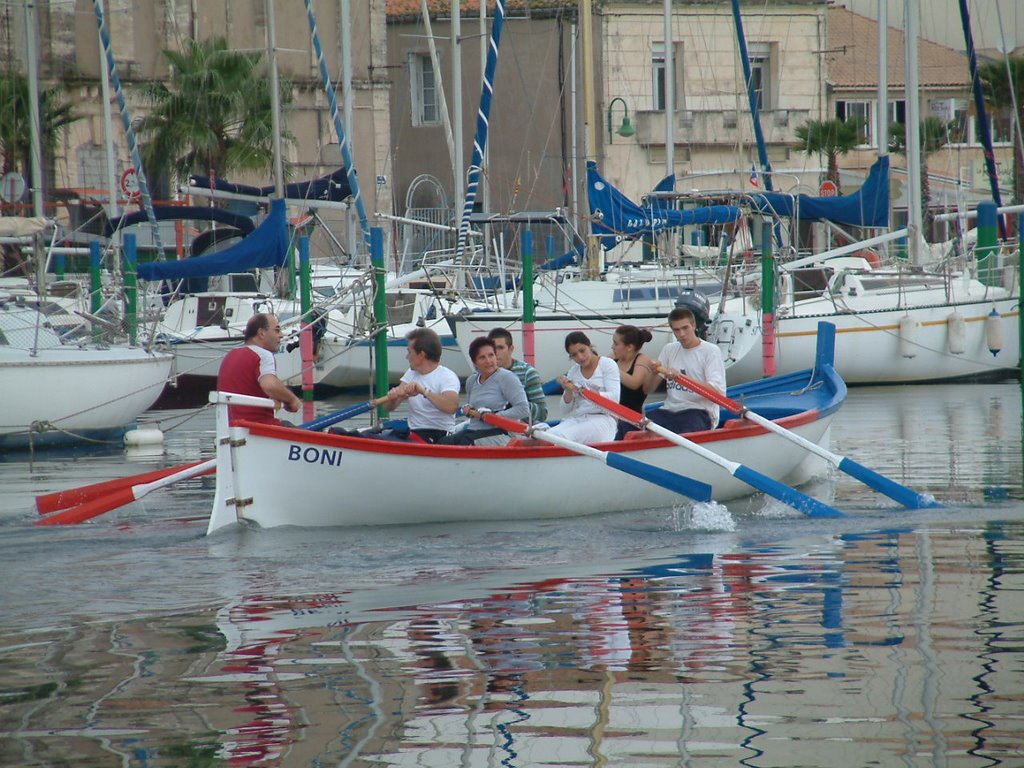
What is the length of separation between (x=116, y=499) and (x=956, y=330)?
1717 cm

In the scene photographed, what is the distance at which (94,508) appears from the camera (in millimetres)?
11555

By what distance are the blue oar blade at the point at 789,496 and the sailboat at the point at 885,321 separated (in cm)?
1224

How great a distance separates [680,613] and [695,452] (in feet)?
13.5

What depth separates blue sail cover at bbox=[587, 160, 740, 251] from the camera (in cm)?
2447

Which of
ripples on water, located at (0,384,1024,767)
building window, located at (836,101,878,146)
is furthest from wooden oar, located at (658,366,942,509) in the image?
building window, located at (836,101,878,146)

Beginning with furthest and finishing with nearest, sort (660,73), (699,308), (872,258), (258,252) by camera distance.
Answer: (660,73) → (872,258) → (699,308) → (258,252)

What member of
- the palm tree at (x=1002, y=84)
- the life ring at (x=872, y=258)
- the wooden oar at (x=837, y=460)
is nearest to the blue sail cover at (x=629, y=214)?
the life ring at (x=872, y=258)

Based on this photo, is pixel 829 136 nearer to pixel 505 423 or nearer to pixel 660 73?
pixel 660 73

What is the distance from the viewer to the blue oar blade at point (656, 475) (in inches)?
462

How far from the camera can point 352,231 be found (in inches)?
1017

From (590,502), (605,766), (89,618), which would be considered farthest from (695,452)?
(605,766)

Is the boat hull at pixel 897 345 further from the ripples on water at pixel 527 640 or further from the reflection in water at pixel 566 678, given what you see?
the reflection in water at pixel 566 678

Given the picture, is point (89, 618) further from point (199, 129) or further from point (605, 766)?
point (199, 129)

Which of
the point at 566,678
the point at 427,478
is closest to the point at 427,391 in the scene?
the point at 427,478
